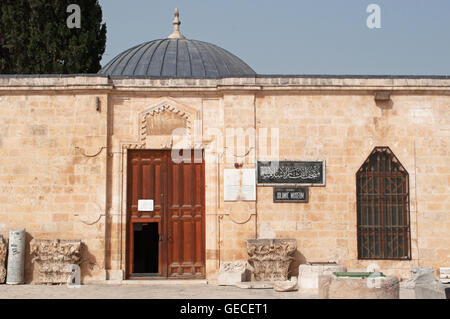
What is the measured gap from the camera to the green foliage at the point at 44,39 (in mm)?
18312

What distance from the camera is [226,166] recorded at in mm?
11320

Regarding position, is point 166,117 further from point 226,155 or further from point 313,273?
point 313,273

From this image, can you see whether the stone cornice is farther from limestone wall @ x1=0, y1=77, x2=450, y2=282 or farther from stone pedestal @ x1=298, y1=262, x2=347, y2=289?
stone pedestal @ x1=298, y1=262, x2=347, y2=289

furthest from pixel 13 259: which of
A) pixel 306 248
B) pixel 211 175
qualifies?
Answer: pixel 306 248

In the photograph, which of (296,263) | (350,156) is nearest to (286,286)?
(296,263)

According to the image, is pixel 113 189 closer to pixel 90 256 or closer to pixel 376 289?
pixel 90 256

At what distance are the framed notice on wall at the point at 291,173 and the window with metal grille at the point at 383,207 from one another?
0.81 m

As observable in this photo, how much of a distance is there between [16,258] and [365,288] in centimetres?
648

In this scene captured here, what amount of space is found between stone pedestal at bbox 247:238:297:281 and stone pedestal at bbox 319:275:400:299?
2605 millimetres

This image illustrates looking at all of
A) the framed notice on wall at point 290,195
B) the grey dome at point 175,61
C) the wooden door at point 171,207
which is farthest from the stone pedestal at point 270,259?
the grey dome at point 175,61

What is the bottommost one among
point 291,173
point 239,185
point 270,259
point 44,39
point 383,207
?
point 270,259

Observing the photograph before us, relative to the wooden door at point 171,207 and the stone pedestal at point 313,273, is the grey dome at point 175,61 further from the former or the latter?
the stone pedestal at point 313,273

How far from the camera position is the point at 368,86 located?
11.5 m

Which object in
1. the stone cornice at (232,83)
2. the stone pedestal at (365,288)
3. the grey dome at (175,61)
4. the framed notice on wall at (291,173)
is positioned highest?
the grey dome at (175,61)
